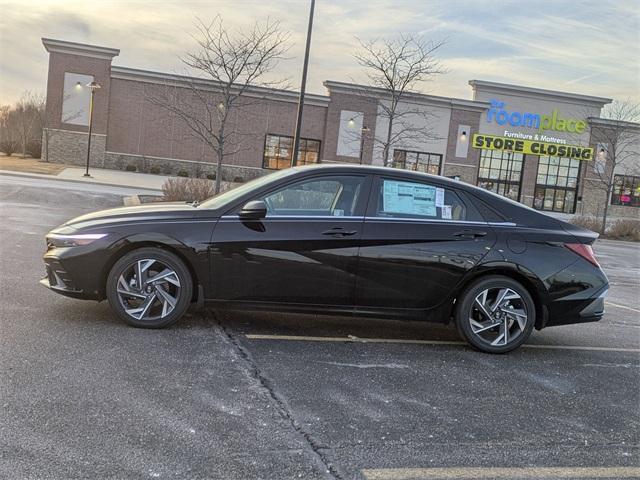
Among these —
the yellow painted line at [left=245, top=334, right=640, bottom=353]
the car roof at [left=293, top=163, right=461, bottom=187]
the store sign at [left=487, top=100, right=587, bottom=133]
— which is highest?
the store sign at [left=487, top=100, right=587, bottom=133]

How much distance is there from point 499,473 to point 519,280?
264 centimetres

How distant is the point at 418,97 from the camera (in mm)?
42375

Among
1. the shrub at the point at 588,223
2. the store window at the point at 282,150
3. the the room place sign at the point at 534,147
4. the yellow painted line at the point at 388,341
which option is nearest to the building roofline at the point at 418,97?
the the room place sign at the point at 534,147

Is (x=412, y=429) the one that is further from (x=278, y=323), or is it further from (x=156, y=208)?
(x=156, y=208)

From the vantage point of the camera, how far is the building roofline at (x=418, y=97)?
140ft

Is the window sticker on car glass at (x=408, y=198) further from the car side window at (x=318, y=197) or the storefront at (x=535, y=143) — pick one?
the storefront at (x=535, y=143)

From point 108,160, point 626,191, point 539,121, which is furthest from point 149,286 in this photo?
point 626,191

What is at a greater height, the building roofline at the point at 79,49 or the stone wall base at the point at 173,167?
the building roofline at the point at 79,49

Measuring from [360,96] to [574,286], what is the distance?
39.3 metres

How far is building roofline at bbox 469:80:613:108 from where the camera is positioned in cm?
4644

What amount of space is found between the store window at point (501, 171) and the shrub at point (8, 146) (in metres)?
38.3

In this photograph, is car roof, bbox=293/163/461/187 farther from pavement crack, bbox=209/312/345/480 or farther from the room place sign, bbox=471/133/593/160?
the room place sign, bbox=471/133/593/160

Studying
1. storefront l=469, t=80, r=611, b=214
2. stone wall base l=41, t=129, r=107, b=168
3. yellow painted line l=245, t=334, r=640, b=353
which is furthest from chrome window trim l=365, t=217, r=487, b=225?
storefront l=469, t=80, r=611, b=214

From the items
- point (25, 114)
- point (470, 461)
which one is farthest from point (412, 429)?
point (25, 114)
